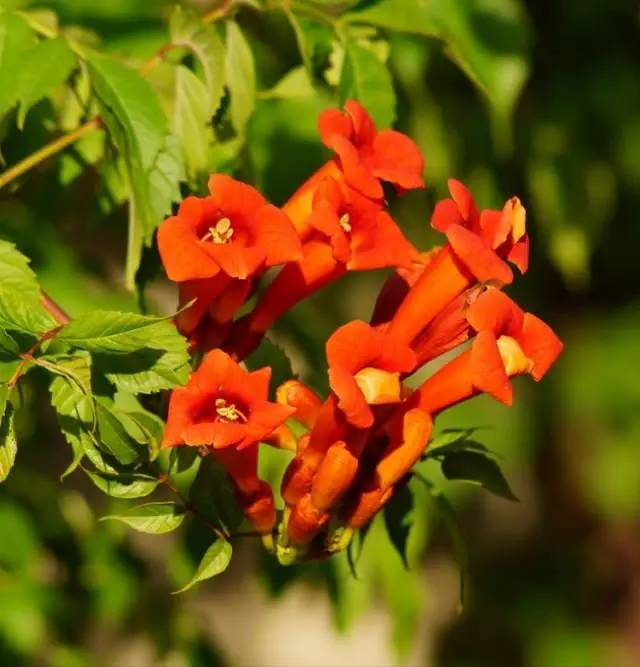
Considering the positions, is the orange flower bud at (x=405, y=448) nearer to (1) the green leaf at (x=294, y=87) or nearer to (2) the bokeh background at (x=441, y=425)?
(2) the bokeh background at (x=441, y=425)

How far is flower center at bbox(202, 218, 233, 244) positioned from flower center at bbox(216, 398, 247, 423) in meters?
0.19

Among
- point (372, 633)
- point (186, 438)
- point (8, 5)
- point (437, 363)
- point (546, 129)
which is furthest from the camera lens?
point (372, 633)

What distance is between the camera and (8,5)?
1.91 meters

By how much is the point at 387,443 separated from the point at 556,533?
4.00 meters

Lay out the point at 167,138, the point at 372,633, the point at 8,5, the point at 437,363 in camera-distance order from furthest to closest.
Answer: the point at 372,633 < the point at 437,363 < the point at 8,5 < the point at 167,138

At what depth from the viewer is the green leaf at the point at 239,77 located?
5.93 ft

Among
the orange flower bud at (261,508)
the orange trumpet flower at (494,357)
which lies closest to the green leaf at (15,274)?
the orange flower bud at (261,508)

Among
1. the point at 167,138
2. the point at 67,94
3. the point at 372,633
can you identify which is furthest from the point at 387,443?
the point at 372,633

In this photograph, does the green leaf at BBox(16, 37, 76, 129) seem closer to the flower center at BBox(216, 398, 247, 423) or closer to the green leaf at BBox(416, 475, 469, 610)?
the flower center at BBox(216, 398, 247, 423)

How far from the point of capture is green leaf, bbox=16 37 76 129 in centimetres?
168

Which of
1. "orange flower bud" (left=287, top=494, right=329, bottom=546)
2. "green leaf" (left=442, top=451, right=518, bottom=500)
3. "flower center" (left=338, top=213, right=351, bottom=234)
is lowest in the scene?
"green leaf" (left=442, top=451, right=518, bottom=500)

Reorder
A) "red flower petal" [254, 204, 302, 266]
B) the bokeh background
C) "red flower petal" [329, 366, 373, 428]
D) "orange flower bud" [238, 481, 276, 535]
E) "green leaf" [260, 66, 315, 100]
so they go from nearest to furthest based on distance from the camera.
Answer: "red flower petal" [329, 366, 373, 428]
"red flower petal" [254, 204, 302, 266]
"orange flower bud" [238, 481, 276, 535]
"green leaf" [260, 66, 315, 100]
the bokeh background

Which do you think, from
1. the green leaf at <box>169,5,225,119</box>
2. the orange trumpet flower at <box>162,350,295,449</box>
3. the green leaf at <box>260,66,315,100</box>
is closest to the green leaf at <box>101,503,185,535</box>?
the orange trumpet flower at <box>162,350,295,449</box>

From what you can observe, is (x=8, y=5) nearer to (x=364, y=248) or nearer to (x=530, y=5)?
(x=364, y=248)
